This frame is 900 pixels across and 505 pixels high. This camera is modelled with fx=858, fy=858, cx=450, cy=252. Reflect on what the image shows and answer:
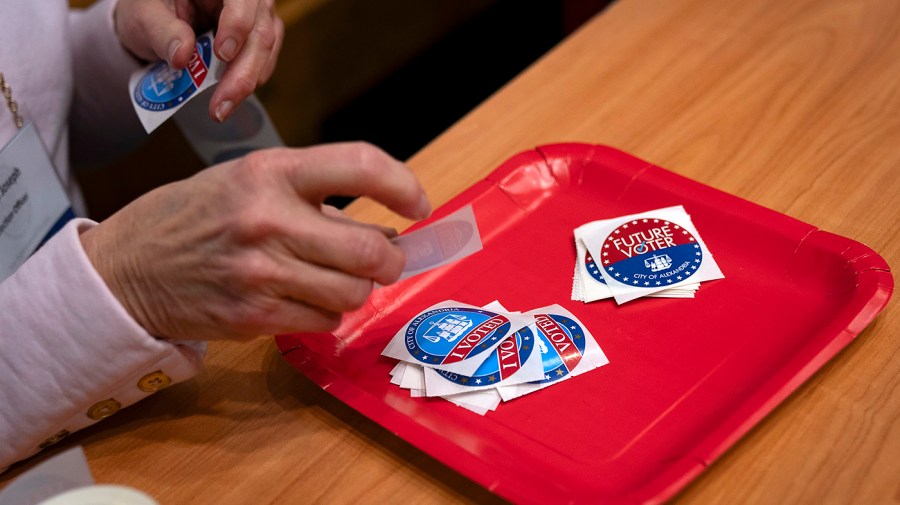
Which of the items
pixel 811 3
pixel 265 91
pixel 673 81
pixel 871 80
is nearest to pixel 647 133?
pixel 673 81

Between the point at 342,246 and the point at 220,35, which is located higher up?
the point at 220,35

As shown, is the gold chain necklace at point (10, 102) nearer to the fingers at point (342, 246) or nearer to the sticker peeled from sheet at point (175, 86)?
the sticker peeled from sheet at point (175, 86)

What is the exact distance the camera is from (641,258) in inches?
34.6

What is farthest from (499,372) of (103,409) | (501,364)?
(103,409)

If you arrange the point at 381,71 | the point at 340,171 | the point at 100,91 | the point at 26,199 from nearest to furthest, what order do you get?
the point at 340,171 → the point at 26,199 → the point at 100,91 → the point at 381,71

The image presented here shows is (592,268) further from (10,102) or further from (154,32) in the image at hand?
(10,102)

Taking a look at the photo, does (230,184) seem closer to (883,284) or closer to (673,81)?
(883,284)

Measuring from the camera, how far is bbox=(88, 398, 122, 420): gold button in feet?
2.59

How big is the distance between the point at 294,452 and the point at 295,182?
0.26 m

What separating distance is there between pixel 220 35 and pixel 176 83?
0.29 ft

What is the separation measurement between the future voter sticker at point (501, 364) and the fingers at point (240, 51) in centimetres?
42

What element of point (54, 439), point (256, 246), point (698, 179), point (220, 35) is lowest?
point (698, 179)

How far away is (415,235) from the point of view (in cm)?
78

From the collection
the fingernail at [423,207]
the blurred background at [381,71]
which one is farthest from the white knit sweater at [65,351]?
the blurred background at [381,71]
